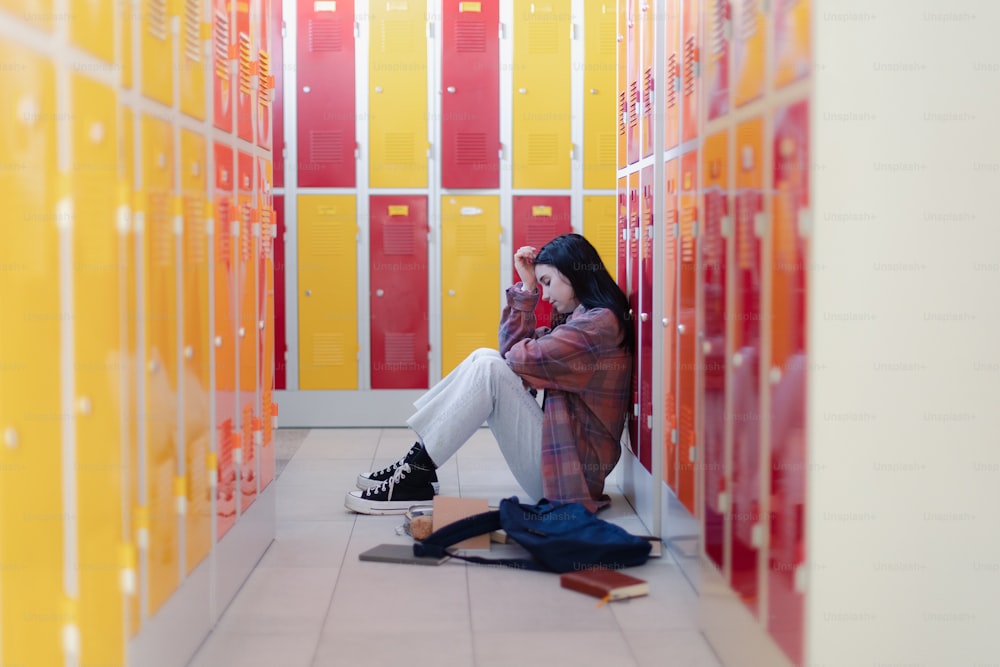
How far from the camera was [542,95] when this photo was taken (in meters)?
5.05

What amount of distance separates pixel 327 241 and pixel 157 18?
309 centimetres

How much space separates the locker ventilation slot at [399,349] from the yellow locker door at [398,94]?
73 centimetres

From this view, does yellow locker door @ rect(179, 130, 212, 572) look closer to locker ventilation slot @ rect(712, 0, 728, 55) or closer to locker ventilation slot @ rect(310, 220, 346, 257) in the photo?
locker ventilation slot @ rect(712, 0, 728, 55)

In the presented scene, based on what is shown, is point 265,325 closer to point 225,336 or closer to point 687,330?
point 225,336

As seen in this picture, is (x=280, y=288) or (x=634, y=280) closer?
(x=634, y=280)

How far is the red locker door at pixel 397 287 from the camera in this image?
5.12 m

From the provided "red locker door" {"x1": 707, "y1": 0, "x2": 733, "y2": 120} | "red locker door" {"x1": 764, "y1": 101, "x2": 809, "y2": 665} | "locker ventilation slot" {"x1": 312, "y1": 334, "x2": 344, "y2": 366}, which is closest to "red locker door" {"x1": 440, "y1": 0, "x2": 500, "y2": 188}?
"locker ventilation slot" {"x1": 312, "y1": 334, "x2": 344, "y2": 366}

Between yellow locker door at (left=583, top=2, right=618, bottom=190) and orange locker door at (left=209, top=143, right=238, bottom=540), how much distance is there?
8.81 feet

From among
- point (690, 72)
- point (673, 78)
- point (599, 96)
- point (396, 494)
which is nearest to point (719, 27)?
point (690, 72)

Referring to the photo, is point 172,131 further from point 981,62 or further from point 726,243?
point 981,62

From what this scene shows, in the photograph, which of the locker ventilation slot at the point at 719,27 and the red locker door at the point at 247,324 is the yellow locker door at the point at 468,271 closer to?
the red locker door at the point at 247,324

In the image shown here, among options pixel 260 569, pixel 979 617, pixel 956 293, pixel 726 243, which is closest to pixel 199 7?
pixel 726 243

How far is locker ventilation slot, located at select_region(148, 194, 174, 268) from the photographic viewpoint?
201 centimetres

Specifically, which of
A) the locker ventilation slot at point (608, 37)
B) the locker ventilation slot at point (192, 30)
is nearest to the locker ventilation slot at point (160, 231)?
the locker ventilation slot at point (192, 30)
